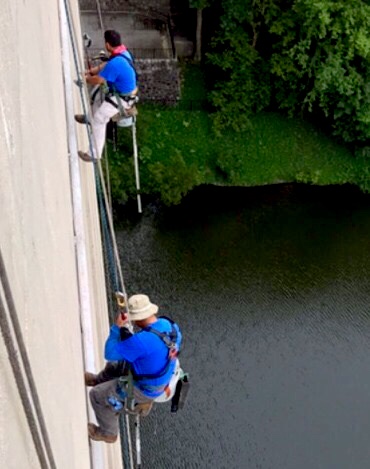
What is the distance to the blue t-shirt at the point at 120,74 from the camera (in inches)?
241

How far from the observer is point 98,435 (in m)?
4.10

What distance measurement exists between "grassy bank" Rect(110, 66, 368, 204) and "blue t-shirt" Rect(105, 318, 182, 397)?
28.8 ft

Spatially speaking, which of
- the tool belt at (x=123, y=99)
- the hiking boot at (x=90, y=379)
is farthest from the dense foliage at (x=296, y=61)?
the hiking boot at (x=90, y=379)

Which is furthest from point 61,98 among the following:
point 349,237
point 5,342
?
point 349,237

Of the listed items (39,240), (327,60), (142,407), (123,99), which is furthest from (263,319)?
(39,240)

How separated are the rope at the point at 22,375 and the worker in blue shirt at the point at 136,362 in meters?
1.64

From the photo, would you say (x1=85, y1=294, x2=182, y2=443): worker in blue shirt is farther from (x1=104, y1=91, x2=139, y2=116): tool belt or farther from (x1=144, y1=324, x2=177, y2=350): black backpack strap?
(x1=104, y1=91, x2=139, y2=116): tool belt

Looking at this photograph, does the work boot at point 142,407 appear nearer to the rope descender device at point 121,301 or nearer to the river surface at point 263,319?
the rope descender device at point 121,301

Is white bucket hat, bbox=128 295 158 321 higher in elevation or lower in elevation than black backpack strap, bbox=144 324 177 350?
higher

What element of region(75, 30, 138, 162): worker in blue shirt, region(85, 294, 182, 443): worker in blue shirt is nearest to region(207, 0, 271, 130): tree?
region(75, 30, 138, 162): worker in blue shirt

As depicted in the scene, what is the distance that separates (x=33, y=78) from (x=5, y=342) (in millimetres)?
1536

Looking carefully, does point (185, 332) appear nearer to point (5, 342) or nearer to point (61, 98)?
point (61, 98)

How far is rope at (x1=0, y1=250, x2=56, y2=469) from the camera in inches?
65.3

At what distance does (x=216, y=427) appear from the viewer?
32.8 ft
